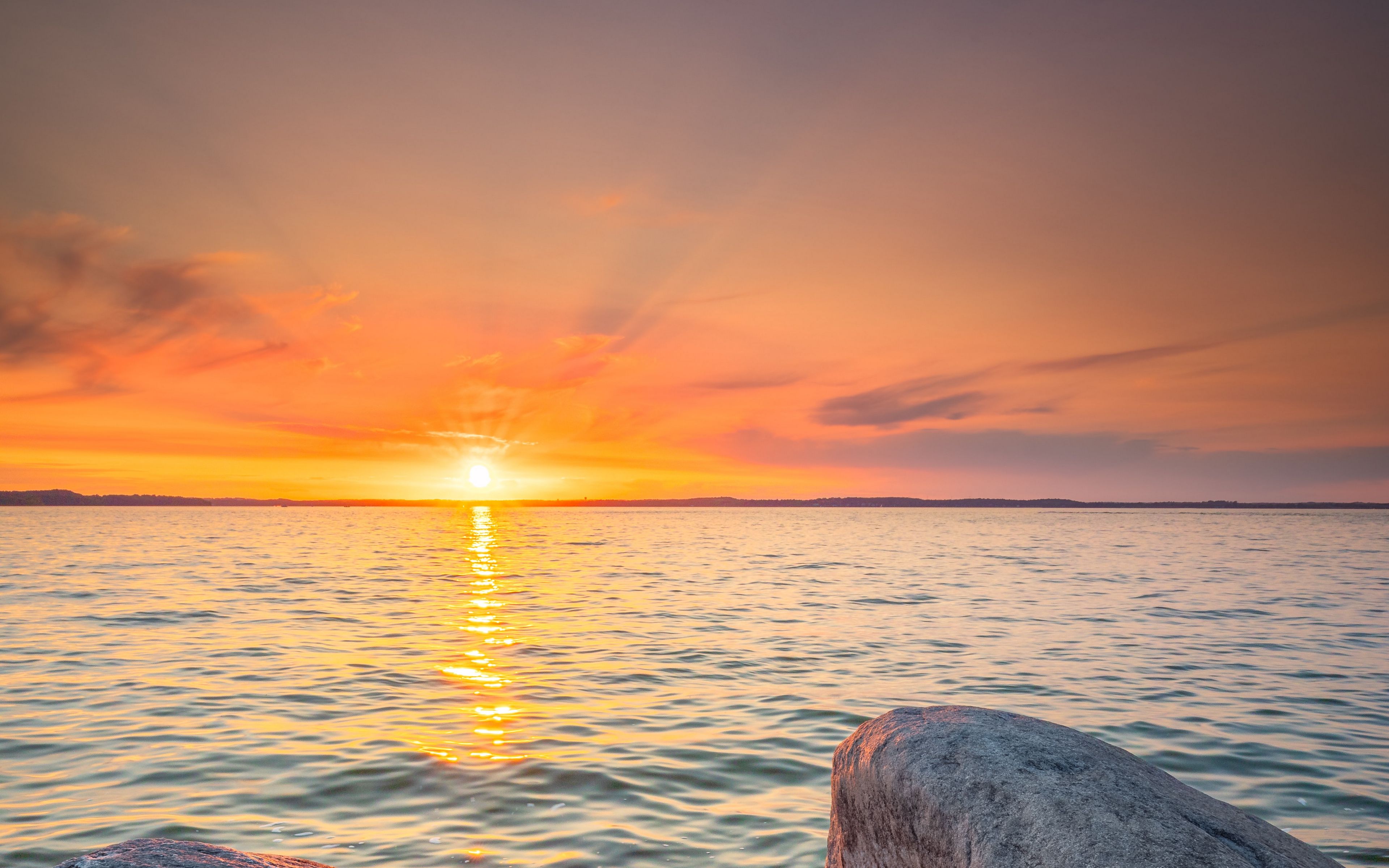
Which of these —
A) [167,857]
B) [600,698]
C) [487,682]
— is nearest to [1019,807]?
[167,857]

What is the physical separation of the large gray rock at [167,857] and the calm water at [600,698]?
2.93m

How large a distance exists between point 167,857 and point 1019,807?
430 centimetres

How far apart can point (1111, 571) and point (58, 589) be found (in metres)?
41.4

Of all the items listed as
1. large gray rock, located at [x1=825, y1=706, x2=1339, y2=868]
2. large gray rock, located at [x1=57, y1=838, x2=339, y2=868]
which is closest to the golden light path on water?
large gray rock, located at [x1=57, y1=838, x2=339, y2=868]

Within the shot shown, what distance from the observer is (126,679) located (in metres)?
14.5

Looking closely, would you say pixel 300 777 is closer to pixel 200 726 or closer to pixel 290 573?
pixel 200 726

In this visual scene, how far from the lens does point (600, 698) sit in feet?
44.0

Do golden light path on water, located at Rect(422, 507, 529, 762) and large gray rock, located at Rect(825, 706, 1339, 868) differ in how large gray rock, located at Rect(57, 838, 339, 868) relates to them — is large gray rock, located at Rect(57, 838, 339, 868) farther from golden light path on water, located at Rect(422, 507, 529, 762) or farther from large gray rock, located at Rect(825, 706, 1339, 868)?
golden light path on water, located at Rect(422, 507, 529, 762)

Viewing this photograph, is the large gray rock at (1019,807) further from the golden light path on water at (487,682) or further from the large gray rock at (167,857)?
the golden light path on water at (487,682)

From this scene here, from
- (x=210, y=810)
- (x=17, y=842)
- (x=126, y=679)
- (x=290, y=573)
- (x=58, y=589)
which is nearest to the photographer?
(x=17, y=842)

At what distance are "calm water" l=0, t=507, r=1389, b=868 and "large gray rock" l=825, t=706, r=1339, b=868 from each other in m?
2.35

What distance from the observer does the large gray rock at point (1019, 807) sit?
4.21m

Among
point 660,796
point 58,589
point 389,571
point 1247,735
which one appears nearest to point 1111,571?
point 1247,735

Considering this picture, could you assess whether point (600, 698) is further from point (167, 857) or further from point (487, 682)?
point (167, 857)
